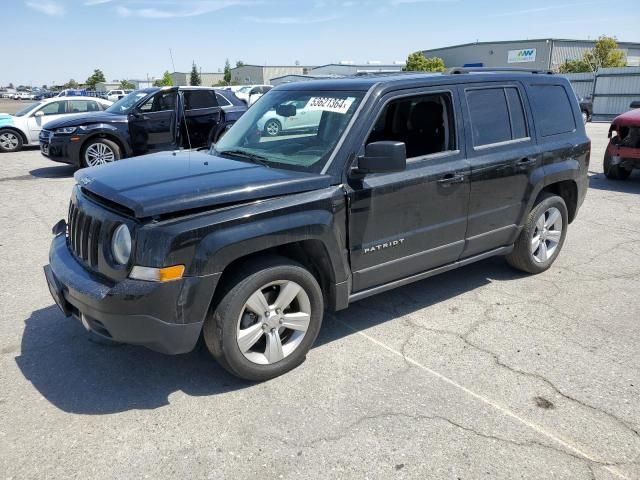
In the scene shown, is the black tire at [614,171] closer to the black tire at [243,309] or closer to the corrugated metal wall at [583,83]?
the black tire at [243,309]

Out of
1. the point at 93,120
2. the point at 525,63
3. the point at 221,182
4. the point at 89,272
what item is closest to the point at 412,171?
the point at 221,182

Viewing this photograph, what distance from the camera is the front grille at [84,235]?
314 centimetres

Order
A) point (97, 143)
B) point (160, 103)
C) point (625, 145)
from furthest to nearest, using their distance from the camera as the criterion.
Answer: point (160, 103), point (97, 143), point (625, 145)

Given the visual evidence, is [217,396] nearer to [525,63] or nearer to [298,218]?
[298,218]

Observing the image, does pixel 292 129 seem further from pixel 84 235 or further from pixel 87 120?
pixel 87 120

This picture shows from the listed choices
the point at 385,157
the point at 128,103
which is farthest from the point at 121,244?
the point at 128,103

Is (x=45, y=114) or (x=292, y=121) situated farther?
(x=45, y=114)

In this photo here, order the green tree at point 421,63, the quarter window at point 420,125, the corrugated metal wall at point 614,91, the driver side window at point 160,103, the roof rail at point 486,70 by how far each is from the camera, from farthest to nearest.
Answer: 1. the green tree at point 421,63
2. the corrugated metal wall at point 614,91
3. the driver side window at point 160,103
4. the roof rail at point 486,70
5. the quarter window at point 420,125

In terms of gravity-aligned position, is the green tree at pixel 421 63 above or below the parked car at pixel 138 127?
above

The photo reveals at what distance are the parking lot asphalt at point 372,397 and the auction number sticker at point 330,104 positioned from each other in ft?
5.49

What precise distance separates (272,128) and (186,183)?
1290 mm

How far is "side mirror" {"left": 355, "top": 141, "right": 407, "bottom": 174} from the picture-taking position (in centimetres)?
334

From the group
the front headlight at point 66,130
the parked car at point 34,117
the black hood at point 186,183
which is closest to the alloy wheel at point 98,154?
the front headlight at point 66,130

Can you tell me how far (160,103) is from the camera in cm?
1120
